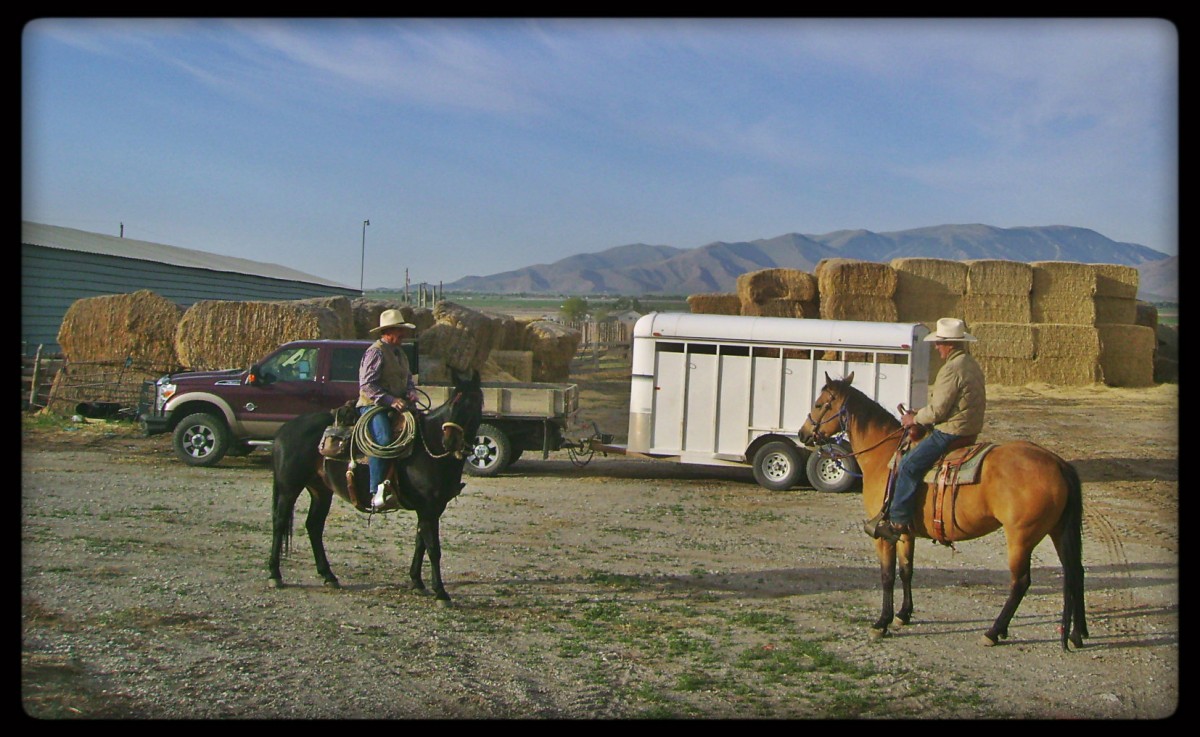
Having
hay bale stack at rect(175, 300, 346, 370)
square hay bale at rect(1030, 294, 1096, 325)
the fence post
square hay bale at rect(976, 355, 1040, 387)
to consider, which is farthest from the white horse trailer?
square hay bale at rect(1030, 294, 1096, 325)

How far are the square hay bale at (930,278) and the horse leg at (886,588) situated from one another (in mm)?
17686

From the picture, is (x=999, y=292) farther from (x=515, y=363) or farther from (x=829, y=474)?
(x=829, y=474)

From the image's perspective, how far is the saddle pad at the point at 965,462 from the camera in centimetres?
666

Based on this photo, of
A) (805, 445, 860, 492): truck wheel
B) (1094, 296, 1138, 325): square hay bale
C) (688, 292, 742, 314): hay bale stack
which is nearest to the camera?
(805, 445, 860, 492): truck wheel

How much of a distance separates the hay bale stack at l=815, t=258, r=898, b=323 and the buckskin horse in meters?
16.5

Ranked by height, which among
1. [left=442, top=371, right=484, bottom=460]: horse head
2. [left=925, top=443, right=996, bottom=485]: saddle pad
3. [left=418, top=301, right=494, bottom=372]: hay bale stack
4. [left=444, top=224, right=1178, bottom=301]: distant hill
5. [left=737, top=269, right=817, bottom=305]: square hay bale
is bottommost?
[left=925, top=443, right=996, bottom=485]: saddle pad

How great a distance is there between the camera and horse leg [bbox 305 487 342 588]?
7760mm

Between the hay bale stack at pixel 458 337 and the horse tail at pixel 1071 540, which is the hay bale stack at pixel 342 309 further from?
the horse tail at pixel 1071 540

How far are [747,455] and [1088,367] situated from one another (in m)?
13.8

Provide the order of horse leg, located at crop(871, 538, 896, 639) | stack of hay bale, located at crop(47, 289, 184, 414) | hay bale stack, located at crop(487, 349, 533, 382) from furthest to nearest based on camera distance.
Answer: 1. hay bale stack, located at crop(487, 349, 533, 382)
2. stack of hay bale, located at crop(47, 289, 184, 414)
3. horse leg, located at crop(871, 538, 896, 639)

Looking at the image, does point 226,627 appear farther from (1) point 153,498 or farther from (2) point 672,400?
(2) point 672,400

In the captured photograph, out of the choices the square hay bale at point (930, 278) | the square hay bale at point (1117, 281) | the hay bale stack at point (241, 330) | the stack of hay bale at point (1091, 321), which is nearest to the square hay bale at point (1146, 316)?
the square hay bale at point (1117, 281)

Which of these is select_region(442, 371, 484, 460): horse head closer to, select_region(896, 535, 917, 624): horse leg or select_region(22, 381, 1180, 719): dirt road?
select_region(22, 381, 1180, 719): dirt road

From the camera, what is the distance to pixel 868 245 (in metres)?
125
